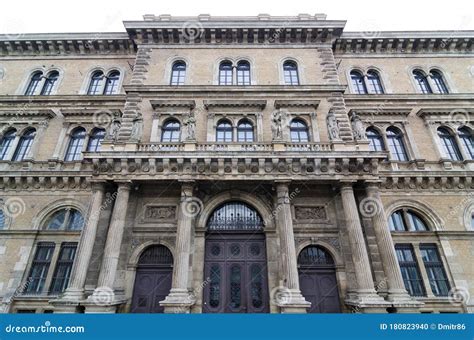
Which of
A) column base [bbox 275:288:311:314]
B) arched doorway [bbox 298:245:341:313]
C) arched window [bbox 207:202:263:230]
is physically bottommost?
column base [bbox 275:288:311:314]

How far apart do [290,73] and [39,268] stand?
58.8 feet

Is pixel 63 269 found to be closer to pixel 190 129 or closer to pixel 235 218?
pixel 235 218

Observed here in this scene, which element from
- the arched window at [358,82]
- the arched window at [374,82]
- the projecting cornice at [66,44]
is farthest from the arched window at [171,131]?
the arched window at [374,82]

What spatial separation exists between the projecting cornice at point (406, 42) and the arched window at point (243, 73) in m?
6.67

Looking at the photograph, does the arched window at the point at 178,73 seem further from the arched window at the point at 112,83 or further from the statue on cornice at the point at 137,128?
the arched window at the point at 112,83

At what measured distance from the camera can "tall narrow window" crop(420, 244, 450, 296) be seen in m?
12.7

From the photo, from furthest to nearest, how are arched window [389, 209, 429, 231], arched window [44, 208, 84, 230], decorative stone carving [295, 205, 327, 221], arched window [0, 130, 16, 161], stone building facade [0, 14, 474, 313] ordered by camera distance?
arched window [0, 130, 16, 161], arched window [44, 208, 84, 230], arched window [389, 209, 429, 231], decorative stone carving [295, 205, 327, 221], stone building facade [0, 14, 474, 313]

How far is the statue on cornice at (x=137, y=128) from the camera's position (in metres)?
13.4

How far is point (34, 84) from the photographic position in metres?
18.3

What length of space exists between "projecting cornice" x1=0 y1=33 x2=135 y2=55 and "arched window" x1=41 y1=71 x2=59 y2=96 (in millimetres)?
1698

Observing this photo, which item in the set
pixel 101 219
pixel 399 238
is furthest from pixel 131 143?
pixel 399 238

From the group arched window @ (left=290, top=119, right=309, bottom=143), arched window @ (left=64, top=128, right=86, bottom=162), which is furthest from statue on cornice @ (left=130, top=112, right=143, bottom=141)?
arched window @ (left=290, top=119, right=309, bottom=143)

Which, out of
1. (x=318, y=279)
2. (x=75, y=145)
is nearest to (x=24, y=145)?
(x=75, y=145)

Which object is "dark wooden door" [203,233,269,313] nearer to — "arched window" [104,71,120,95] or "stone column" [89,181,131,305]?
"stone column" [89,181,131,305]
